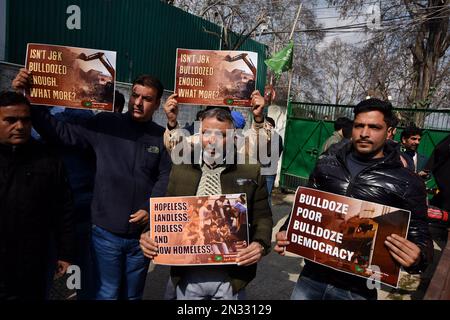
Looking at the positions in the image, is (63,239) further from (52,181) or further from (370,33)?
(370,33)

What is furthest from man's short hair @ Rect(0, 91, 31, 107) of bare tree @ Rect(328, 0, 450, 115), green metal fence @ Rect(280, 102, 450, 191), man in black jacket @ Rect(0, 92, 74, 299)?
bare tree @ Rect(328, 0, 450, 115)

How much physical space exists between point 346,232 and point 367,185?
35 centimetres

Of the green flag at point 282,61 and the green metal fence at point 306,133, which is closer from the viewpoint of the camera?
the green flag at point 282,61

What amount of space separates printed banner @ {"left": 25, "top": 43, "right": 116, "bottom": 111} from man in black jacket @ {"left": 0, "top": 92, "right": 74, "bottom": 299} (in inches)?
13.3

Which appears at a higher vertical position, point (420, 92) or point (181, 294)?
point (420, 92)

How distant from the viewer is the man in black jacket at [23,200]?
214cm

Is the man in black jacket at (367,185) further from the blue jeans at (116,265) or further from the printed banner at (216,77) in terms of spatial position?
the blue jeans at (116,265)

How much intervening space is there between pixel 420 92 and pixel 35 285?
59.0ft

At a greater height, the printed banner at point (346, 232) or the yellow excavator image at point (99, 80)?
the yellow excavator image at point (99, 80)

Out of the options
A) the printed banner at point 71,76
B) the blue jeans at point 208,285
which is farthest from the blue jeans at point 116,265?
the printed banner at point 71,76

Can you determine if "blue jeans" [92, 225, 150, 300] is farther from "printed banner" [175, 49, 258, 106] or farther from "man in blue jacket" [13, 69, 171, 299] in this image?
"printed banner" [175, 49, 258, 106]

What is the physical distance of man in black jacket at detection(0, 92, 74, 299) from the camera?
214cm
